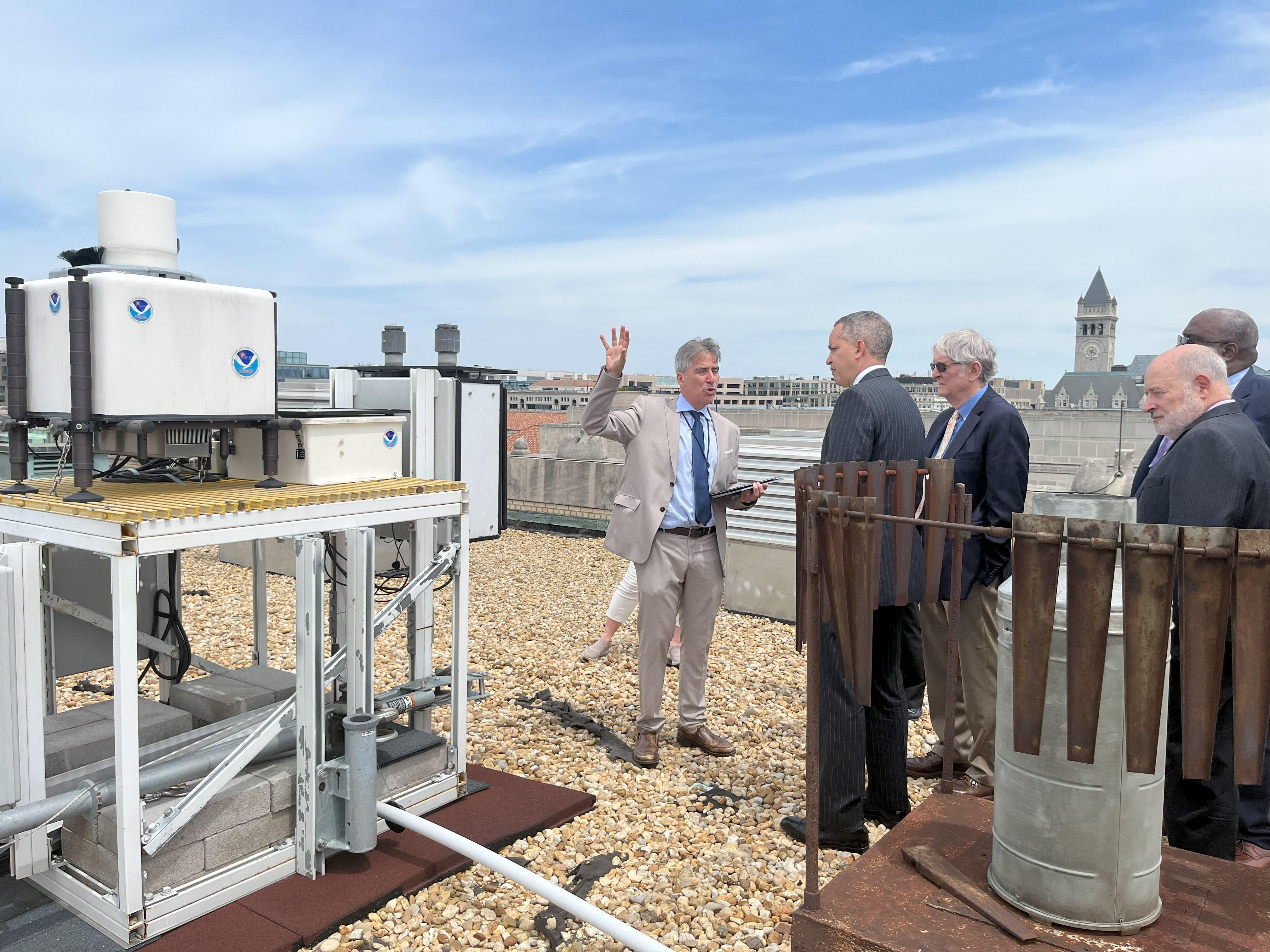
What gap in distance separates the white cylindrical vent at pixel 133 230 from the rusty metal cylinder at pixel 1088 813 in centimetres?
312

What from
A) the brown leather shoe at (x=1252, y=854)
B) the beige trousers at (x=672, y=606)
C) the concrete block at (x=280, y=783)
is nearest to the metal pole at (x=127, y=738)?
the concrete block at (x=280, y=783)

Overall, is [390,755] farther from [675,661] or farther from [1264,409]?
[1264,409]

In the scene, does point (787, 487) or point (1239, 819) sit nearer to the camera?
point (1239, 819)

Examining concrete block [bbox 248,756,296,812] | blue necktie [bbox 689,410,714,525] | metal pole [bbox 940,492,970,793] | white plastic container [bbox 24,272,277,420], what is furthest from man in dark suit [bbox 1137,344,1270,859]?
white plastic container [bbox 24,272,277,420]

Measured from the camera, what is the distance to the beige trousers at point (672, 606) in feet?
14.7

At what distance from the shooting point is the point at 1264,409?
13.4 ft

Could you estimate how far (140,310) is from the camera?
9.71 feet

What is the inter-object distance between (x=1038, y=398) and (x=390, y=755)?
211 ft

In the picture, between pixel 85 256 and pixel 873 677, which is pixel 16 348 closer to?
pixel 85 256

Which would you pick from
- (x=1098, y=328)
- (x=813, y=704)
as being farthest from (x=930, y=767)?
(x=1098, y=328)

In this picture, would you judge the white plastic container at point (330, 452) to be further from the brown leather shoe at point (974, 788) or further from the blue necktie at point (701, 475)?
the brown leather shoe at point (974, 788)

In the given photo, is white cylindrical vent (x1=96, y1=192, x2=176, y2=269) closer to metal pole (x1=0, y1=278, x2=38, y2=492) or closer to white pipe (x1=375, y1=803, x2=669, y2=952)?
metal pole (x1=0, y1=278, x2=38, y2=492)

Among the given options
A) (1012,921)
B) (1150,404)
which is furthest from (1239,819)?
(1012,921)

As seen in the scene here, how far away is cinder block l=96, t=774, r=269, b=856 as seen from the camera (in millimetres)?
3045
